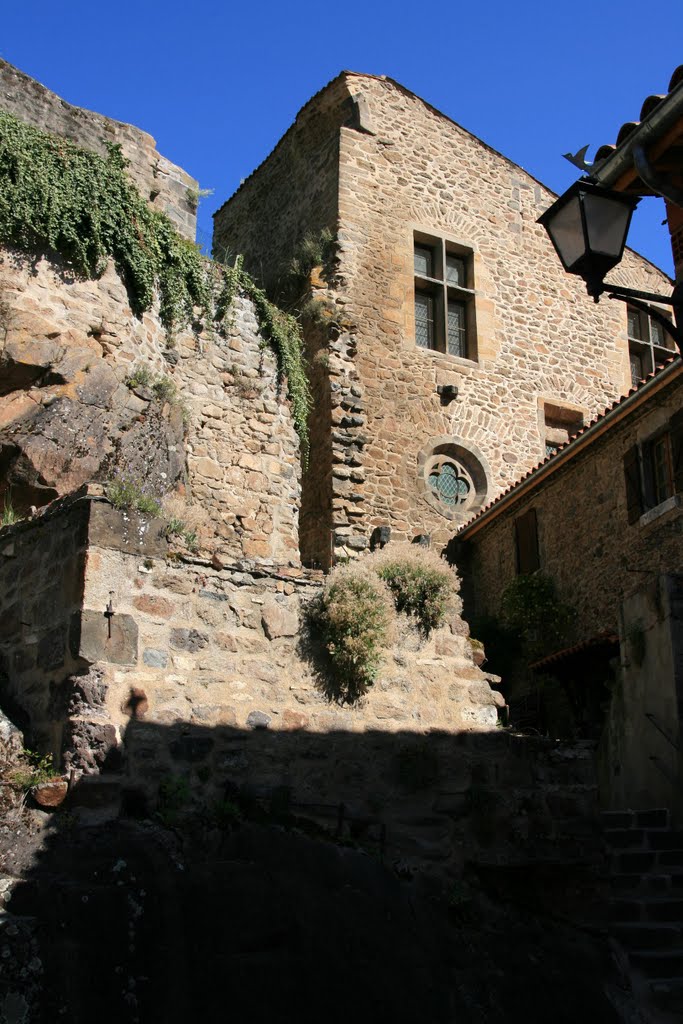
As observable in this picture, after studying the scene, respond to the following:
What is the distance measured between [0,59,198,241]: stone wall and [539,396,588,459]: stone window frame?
25.3 feet

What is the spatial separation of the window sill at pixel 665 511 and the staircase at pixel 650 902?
14.3 ft

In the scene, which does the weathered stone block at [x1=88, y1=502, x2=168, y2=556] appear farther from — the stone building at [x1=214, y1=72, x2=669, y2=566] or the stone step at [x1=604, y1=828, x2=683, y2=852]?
the stone building at [x1=214, y1=72, x2=669, y2=566]

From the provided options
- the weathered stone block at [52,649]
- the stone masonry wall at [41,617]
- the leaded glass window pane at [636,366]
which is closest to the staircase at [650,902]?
the stone masonry wall at [41,617]

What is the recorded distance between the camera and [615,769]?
10.9 meters

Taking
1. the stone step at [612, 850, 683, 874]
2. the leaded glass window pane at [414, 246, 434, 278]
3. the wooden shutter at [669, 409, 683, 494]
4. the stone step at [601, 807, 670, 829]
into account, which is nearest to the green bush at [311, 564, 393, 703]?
the stone step at [612, 850, 683, 874]

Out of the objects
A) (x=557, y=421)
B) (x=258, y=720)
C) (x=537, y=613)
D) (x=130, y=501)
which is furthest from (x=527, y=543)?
(x=130, y=501)

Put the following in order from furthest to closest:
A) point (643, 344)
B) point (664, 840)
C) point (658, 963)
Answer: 1. point (643, 344)
2. point (664, 840)
3. point (658, 963)

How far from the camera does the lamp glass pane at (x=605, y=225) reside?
548 centimetres

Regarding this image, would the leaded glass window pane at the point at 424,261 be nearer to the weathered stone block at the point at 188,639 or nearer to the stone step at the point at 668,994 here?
the weathered stone block at the point at 188,639

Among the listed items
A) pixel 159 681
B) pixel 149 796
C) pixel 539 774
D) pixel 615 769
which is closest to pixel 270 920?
pixel 149 796

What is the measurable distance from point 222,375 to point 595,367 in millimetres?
8972

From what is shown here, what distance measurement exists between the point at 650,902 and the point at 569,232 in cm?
468

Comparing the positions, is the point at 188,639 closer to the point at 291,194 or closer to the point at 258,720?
the point at 258,720

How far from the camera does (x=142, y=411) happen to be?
11.0 meters
